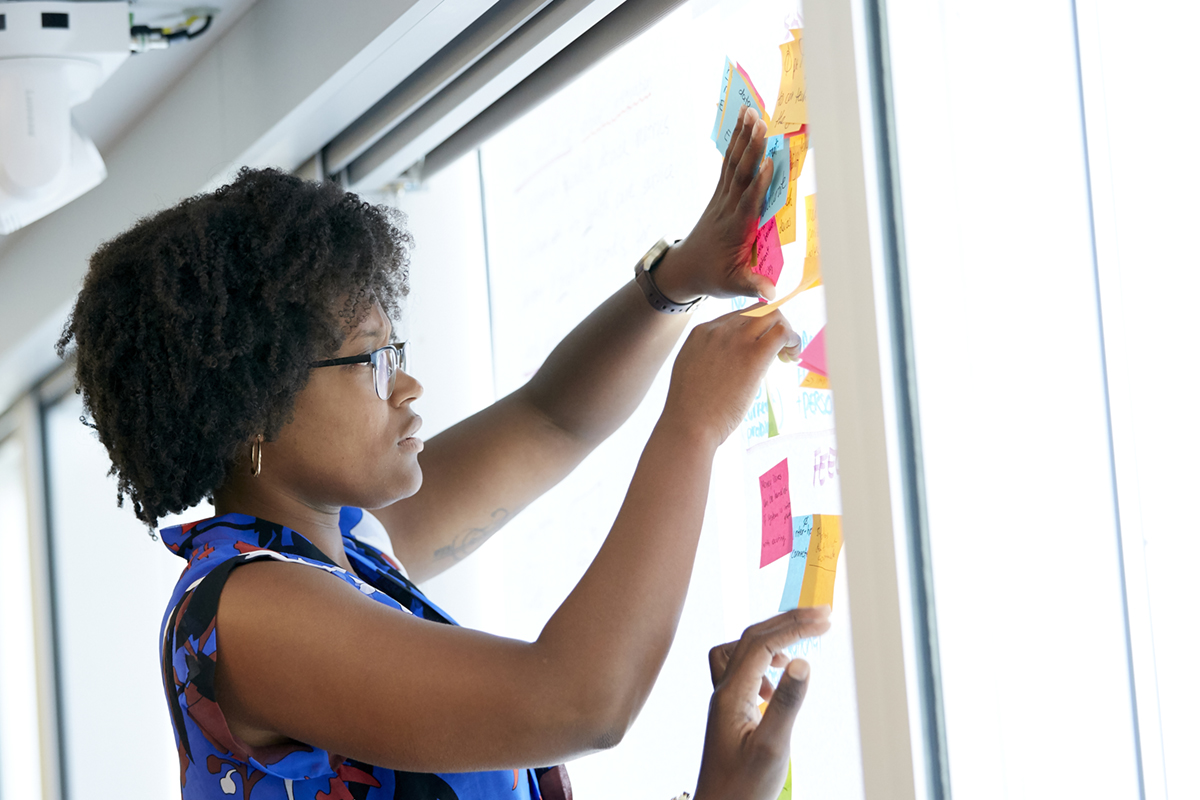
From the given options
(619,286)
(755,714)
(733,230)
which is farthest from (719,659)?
(619,286)

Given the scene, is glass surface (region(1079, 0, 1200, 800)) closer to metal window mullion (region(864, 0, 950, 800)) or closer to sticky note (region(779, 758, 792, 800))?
metal window mullion (region(864, 0, 950, 800))

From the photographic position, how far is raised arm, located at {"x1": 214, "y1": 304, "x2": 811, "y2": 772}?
790mm

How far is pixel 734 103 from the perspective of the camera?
1.06 meters

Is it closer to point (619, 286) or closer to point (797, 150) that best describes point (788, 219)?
point (797, 150)

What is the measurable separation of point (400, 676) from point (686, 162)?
811 mm

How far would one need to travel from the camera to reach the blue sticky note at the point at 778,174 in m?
0.95

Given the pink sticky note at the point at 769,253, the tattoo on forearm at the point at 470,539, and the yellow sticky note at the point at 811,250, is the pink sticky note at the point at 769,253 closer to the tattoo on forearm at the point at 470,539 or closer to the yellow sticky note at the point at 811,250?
the yellow sticky note at the point at 811,250

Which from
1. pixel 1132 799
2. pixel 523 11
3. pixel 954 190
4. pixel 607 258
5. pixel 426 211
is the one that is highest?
pixel 523 11

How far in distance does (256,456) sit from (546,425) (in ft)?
1.30

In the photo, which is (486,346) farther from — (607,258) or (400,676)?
(400,676)

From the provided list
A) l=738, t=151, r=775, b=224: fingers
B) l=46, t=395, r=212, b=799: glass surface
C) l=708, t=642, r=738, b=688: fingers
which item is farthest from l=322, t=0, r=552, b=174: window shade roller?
l=46, t=395, r=212, b=799: glass surface

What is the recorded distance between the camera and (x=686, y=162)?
1.41 meters

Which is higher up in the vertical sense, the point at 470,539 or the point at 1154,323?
the point at 1154,323

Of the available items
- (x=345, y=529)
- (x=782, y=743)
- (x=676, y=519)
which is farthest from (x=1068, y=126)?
(x=345, y=529)
